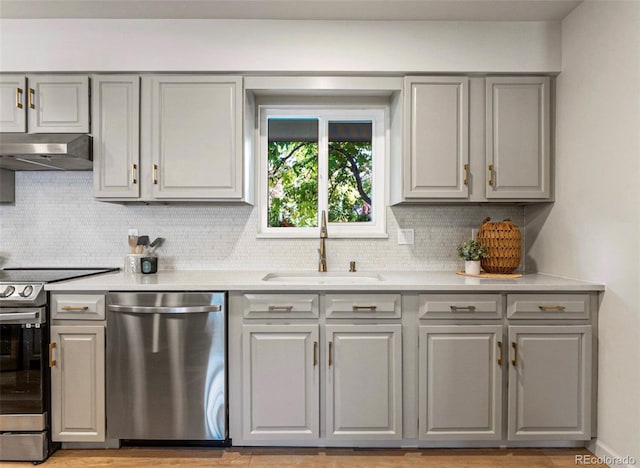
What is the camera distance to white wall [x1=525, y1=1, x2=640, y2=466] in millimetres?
1779

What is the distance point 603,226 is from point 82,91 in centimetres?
297

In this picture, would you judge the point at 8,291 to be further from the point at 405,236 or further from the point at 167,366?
the point at 405,236

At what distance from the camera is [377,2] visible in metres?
2.13

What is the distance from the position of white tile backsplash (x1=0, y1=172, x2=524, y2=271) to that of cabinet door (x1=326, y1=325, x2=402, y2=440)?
733mm

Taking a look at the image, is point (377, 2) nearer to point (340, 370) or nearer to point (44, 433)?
point (340, 370)

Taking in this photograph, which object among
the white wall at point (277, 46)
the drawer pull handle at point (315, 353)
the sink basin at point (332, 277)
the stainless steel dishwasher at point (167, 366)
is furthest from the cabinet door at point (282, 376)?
the white wall at point (277, 46)

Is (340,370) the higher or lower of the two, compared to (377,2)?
lower

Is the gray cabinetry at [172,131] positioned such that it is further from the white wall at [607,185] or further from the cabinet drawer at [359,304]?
the white wall at [607,185]

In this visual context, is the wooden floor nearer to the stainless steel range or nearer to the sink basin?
the stainless steel range

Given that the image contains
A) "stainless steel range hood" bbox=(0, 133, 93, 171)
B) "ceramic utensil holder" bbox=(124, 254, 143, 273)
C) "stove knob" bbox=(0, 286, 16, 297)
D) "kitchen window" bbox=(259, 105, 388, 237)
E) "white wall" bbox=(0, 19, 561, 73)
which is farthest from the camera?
"kitchen window" bbox=(259, 105, 388, 237)

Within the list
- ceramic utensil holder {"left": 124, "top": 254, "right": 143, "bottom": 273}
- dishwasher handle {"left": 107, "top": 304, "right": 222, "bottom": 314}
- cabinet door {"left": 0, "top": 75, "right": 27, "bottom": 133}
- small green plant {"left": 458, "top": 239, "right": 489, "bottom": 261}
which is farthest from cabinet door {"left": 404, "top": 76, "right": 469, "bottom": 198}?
cabinet door {"left": 0, "top": 75, "right": 27, "bottom": 133}

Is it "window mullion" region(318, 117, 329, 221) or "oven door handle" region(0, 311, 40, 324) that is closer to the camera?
"oven door handle" region(0, 311, 40, 324)

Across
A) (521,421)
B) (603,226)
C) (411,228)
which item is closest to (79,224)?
(411,228)

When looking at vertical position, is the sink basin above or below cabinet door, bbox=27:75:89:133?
below
